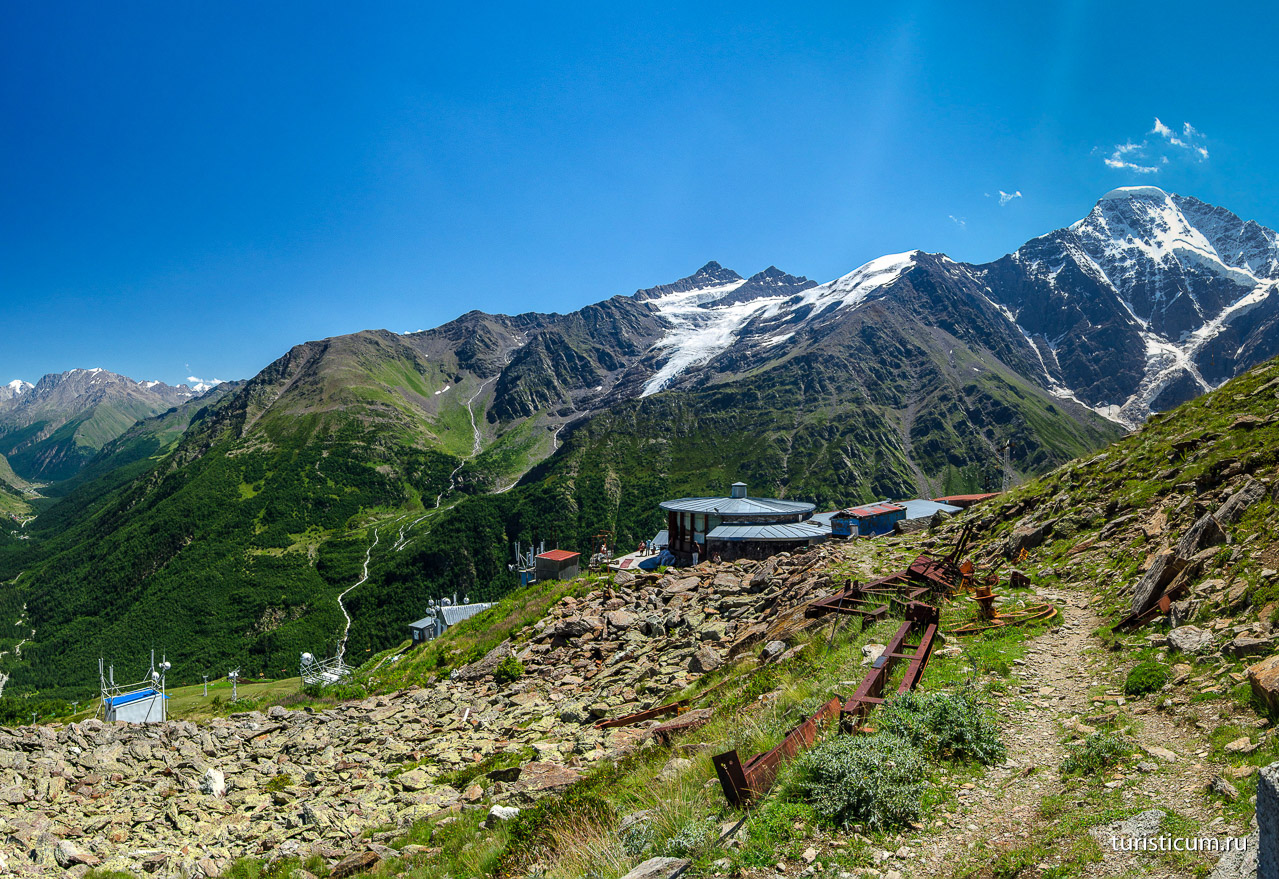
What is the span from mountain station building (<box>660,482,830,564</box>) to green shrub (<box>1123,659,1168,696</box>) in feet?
92.8

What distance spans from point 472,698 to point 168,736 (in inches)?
350

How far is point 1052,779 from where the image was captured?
6.77 meters

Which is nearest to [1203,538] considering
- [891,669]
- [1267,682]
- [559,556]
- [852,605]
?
[852,605]

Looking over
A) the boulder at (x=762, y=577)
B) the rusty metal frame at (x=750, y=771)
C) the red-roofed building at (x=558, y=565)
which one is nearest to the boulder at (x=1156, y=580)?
the rusty metal frame at (x=750, y=771)

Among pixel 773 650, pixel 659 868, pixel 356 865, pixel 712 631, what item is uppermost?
pixel 659 868

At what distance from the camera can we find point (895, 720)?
794 cm

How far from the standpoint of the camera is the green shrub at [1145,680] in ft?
29.0

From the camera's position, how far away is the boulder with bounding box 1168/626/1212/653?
30.8 feet

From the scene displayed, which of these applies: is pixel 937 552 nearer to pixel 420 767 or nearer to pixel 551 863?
pixel 420 767

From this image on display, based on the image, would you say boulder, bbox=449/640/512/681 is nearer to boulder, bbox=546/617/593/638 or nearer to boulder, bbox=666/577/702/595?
boulder, bbox=546/617/593/638

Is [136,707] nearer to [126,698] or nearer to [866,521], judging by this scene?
[126,698]

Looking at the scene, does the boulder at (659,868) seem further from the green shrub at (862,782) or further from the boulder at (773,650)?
the boulder at (773,650)

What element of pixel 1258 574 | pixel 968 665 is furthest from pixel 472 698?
pixel 1258 574

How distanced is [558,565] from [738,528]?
42.4 feet
